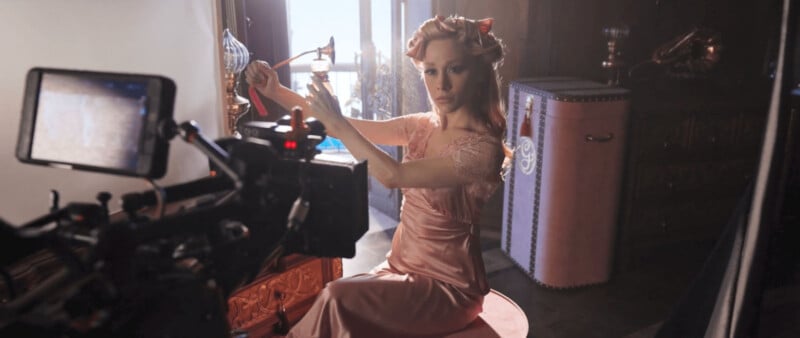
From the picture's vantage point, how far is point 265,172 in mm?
1147

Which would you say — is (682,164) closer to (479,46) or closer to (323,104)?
(479,46)

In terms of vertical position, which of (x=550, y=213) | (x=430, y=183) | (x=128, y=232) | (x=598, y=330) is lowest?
(x=598, y=330)

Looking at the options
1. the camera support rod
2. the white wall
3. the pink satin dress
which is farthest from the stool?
the white wall

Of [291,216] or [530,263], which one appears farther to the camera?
[530,263]

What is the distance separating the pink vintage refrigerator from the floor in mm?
92

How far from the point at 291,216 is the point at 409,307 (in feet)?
2.22

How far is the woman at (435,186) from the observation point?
1743 mm

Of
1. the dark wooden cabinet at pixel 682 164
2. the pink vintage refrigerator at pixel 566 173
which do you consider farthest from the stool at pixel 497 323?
→ the dark wooden cabinet at pixel 682 164

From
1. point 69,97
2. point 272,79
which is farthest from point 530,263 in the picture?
point 69,97

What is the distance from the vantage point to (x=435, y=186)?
6.35 feet

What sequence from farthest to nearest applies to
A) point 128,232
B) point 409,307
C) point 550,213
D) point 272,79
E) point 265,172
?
point 550,213 → point 272,79 → point 409,307 → point 265,172 → point 128,232

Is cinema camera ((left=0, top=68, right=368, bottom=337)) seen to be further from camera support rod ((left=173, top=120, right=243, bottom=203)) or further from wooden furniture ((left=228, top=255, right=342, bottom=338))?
wooden furniture ((left=228, top=255, right=342, bottom=338))

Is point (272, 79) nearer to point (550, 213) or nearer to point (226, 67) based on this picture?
point (226, 67)

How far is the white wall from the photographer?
157 centimetres
